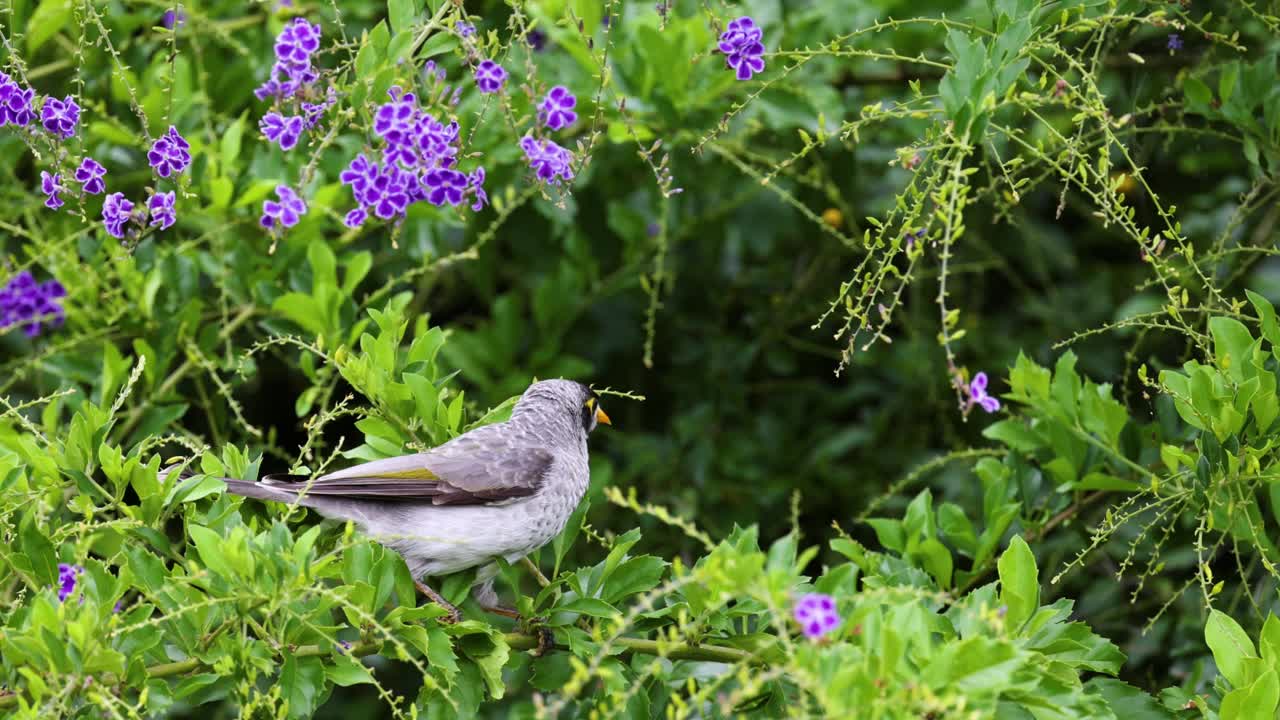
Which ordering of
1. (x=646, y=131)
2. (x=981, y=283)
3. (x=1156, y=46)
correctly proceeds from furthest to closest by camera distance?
(x=981, y=283) < (x=1156, y=46) < (x=646, y=131)

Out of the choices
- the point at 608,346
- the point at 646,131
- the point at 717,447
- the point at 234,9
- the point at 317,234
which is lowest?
the point at 717,447

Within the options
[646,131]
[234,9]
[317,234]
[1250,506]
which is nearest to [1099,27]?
[1250,506]

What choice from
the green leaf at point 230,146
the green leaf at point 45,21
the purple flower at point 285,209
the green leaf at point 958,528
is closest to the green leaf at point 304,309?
the purple flower at point 285,209

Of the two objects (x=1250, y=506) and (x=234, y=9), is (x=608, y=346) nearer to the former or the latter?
(x=234, y=9)

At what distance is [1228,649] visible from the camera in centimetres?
302

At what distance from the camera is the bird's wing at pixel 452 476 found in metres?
3.35

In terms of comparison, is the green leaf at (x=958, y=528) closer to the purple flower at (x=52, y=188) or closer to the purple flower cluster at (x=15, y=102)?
the purple flower at (x=52, y=188)

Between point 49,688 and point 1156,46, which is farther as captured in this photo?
point 1156,46

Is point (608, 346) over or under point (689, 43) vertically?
under

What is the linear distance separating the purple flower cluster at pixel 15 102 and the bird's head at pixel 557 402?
1.42 metres

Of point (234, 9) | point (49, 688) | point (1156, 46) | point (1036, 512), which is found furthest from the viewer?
point (234, 9)

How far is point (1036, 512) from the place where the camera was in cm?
394

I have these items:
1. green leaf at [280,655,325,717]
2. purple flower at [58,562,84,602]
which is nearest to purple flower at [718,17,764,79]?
green leaf at [280,655,325,717]

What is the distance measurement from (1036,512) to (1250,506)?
0.69 meters
